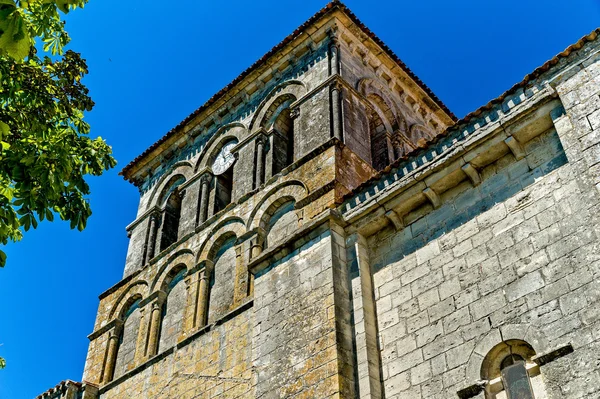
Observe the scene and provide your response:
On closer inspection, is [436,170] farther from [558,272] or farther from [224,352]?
[224,352]

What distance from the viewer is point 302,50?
15.8 metres

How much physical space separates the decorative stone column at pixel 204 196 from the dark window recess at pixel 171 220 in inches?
38.8

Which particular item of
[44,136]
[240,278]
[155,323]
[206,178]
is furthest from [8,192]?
[206,178]

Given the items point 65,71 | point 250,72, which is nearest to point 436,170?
point 65,71

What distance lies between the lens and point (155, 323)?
44.5 ft

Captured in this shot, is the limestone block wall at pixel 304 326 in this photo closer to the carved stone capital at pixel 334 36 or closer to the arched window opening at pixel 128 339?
the arched window opening at pixel 128 339

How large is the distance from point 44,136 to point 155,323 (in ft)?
21.0

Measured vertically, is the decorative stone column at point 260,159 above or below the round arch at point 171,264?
above

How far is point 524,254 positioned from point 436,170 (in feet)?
6.33

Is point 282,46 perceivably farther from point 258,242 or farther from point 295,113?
point 258,242

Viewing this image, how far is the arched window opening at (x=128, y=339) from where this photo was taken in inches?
538

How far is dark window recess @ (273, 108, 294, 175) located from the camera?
14.4m

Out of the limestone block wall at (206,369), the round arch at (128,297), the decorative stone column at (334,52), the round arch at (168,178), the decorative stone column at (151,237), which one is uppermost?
the decorative stone column at (334,52)

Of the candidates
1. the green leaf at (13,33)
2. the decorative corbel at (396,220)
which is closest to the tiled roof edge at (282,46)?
the decorative corbel at (396,220)
